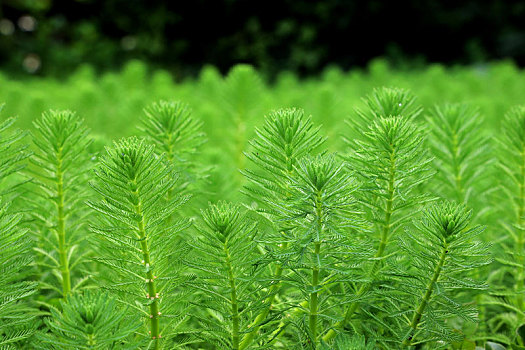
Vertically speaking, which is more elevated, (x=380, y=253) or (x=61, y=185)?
(x=61, y=185)

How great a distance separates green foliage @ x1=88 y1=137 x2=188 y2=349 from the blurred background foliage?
213 inches

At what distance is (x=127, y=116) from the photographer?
1.49m

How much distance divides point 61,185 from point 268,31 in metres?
5.72

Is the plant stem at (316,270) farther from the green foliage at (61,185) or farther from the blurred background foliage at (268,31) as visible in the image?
the blurred background foliage at (268,31)

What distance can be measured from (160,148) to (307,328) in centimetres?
30

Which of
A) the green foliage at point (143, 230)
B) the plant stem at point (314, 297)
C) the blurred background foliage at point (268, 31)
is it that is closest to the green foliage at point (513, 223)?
the plant stem at point (314, 297)

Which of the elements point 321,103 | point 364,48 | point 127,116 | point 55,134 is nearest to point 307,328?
point 55,134

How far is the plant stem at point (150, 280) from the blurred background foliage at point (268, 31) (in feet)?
17.8

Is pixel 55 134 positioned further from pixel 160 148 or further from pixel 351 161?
pixel 351 161

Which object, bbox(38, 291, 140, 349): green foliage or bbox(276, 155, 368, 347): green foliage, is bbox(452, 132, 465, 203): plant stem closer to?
bbox(276, 155, 368, 347): green foliage

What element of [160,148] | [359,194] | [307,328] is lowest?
[307,328]

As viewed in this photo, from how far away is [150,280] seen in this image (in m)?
0.51

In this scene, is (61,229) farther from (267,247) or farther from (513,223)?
(513,223)

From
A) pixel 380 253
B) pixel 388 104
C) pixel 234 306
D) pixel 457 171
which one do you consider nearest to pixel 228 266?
pixel 234 306
